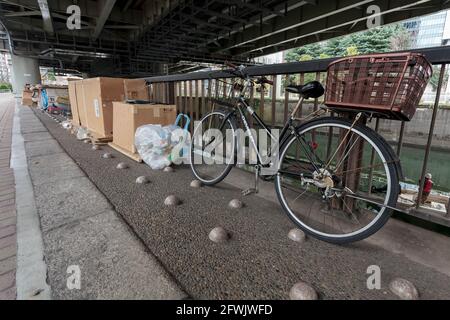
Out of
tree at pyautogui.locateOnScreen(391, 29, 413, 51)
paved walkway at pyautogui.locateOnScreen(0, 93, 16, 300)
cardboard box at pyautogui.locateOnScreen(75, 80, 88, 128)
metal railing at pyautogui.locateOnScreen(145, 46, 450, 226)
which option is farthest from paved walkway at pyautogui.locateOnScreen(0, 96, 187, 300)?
tree at pyautogui.locateOnScreen(391, 29, 413, 51)

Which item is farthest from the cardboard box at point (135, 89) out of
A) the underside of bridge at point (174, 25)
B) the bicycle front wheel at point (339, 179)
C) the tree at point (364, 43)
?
the tree at point (364, 43)

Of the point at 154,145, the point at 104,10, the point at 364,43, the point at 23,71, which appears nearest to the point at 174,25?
the point at 104,10

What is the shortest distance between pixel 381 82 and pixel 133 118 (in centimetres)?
259

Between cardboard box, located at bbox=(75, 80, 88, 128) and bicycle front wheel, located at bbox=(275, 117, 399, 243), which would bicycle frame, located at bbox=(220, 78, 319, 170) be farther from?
cardboard box, located at bbox=(75, 80, 88, 128)

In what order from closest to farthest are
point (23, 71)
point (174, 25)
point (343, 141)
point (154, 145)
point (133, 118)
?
point (343, 141), point (154, 145), point (133, 118), point (174, 25), point (23, 71)

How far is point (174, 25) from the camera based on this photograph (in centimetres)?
1008

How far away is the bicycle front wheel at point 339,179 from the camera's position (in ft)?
4.58

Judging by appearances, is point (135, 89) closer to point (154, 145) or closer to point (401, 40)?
point (154, 145)

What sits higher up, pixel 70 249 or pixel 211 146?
pixel 211 146

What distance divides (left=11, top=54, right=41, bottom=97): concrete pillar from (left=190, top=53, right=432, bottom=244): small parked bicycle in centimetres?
2139

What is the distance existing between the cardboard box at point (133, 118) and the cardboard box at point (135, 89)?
553 millimetres

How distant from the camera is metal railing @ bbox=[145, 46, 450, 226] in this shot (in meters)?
1.45
